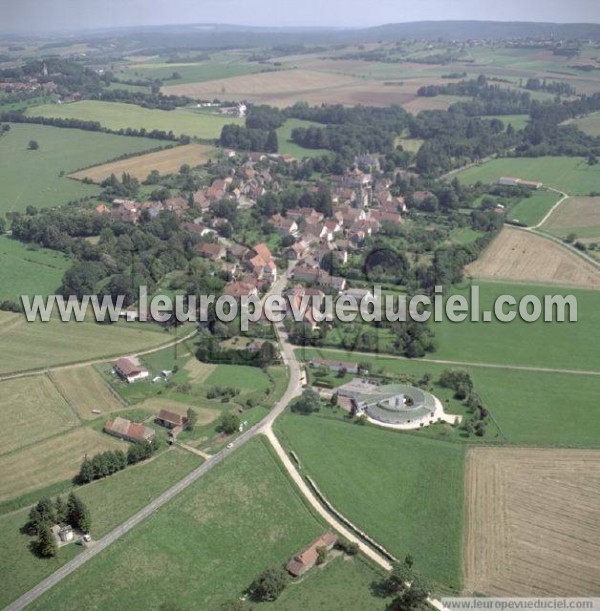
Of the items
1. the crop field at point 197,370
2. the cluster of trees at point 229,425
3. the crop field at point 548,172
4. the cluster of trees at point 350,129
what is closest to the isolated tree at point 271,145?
the cluster of trees at point 350,129

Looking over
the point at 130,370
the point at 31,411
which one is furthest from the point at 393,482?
the point at 31,411

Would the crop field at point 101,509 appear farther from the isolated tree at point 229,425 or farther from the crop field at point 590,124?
the crop field at point 590,124

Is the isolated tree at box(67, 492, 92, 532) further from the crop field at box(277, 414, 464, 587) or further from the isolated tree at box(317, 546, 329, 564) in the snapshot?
the crop field at box(277, 414, 464, 587)

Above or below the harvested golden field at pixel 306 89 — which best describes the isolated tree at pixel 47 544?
below

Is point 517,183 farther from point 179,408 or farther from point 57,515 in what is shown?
point 57,515

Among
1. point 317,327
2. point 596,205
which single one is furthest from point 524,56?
point 317,327

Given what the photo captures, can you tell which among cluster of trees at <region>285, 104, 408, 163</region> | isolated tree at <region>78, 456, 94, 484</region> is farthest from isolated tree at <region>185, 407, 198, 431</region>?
cluster of trees at <region>285, 104, 408, 163</region>
